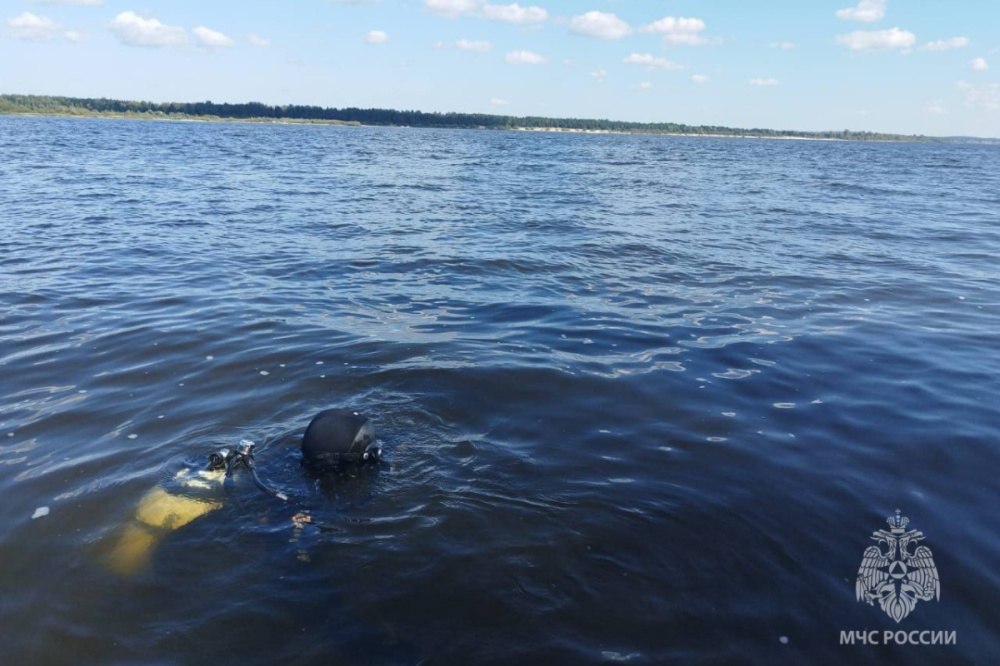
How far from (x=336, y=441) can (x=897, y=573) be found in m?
5.38

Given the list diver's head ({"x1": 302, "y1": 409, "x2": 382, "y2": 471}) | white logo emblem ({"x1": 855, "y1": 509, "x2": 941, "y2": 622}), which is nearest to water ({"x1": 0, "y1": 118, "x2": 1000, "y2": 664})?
white logo emblem ({"x1": 855, "y1": 509, "x2": 941, "y2": 622})

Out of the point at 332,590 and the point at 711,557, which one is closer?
the point at 332,590

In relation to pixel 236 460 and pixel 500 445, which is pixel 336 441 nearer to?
pixel 236 460

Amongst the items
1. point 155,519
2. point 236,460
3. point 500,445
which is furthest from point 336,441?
point 500,445

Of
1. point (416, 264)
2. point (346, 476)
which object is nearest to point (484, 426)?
point (346, 476)

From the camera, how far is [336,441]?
21.9 feet

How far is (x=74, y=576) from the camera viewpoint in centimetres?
545

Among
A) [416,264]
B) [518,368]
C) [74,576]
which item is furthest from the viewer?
[416,264]

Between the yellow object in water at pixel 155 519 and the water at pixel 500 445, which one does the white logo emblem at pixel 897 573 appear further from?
the yellow object in water at pixel 155 519

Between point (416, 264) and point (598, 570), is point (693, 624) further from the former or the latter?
point (416, 264)

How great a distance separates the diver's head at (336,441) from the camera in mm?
6676

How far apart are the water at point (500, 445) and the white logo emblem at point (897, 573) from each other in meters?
0.11

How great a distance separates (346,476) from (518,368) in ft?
12.5

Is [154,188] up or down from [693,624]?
up
